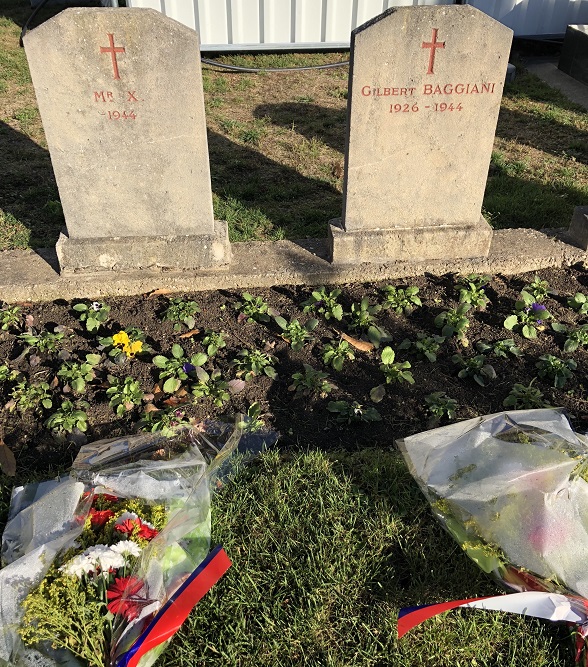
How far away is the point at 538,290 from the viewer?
12.8 ft

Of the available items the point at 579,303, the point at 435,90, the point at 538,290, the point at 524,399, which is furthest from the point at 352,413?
the point at 435,90

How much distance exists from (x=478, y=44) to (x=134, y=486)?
284 centimetres

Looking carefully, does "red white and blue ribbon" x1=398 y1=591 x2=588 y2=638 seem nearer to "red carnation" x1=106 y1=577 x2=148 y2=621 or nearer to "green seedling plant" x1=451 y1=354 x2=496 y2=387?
"red carnation" x1=106 y1=577 x2=148 y2=621

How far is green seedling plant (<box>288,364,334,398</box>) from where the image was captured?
329 cm

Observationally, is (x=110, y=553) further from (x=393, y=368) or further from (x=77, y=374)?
(x=393, y=368)

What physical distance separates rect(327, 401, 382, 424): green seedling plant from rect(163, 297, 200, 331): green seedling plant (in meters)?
1.01

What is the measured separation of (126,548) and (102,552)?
3.0 inches

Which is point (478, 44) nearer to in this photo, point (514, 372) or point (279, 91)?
point (514, 372)

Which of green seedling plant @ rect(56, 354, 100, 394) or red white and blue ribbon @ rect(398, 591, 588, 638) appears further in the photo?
green seedling plant @ rect(56, 354, 100, 394)

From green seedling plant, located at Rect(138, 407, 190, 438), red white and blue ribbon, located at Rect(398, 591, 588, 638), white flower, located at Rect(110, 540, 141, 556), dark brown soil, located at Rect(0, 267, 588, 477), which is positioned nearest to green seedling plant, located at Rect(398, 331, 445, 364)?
dark brown soil, located at Rect(0, 267, 588, 477)

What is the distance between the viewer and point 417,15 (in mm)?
3387

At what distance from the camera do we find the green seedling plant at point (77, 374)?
328cm

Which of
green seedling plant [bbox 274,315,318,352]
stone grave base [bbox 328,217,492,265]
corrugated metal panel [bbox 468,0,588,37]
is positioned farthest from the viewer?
corrugated metal panel [bbox 468,0,588,37]

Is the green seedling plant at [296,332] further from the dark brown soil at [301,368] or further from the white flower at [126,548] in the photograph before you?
the white flower at [126,548]
